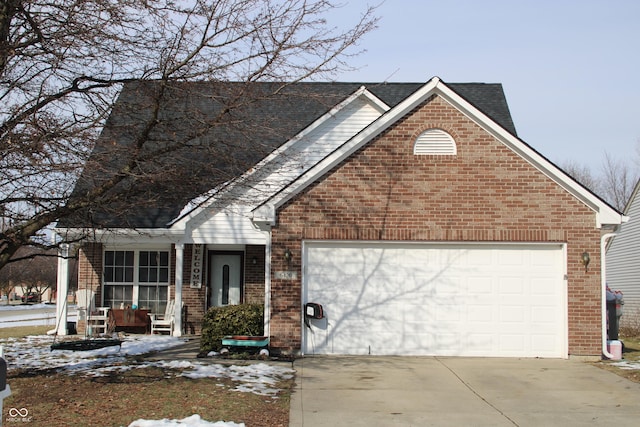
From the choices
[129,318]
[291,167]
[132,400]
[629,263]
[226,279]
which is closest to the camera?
[132,400]

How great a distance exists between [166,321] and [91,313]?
71.7 inches

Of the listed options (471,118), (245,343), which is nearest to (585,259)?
(471,118)

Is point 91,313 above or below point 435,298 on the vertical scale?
below

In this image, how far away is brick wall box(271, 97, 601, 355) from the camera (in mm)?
13227

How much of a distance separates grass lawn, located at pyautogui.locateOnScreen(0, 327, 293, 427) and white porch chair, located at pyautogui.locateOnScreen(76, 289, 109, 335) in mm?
5781

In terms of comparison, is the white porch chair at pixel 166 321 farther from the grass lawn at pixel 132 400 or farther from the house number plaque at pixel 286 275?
the grass lawn at pixel 132 400

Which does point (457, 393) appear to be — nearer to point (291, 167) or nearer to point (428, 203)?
point (428, 203)

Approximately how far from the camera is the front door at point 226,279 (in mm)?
18094

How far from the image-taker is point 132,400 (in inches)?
350

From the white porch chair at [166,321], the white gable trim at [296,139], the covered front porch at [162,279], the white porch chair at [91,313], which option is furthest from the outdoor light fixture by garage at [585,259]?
the white porch chair at [91,313]

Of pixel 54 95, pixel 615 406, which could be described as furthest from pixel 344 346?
pixel 54 95

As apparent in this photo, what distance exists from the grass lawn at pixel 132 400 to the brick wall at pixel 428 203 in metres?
3.47

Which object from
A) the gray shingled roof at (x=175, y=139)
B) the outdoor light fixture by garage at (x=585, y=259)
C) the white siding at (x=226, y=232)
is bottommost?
the outdoor light fixture by garage at (x=585, y=259)

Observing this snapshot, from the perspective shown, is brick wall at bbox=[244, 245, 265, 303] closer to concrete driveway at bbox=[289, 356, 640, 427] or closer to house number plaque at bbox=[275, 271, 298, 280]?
house number plaque at bbox=[275, 271, 298, 280]
